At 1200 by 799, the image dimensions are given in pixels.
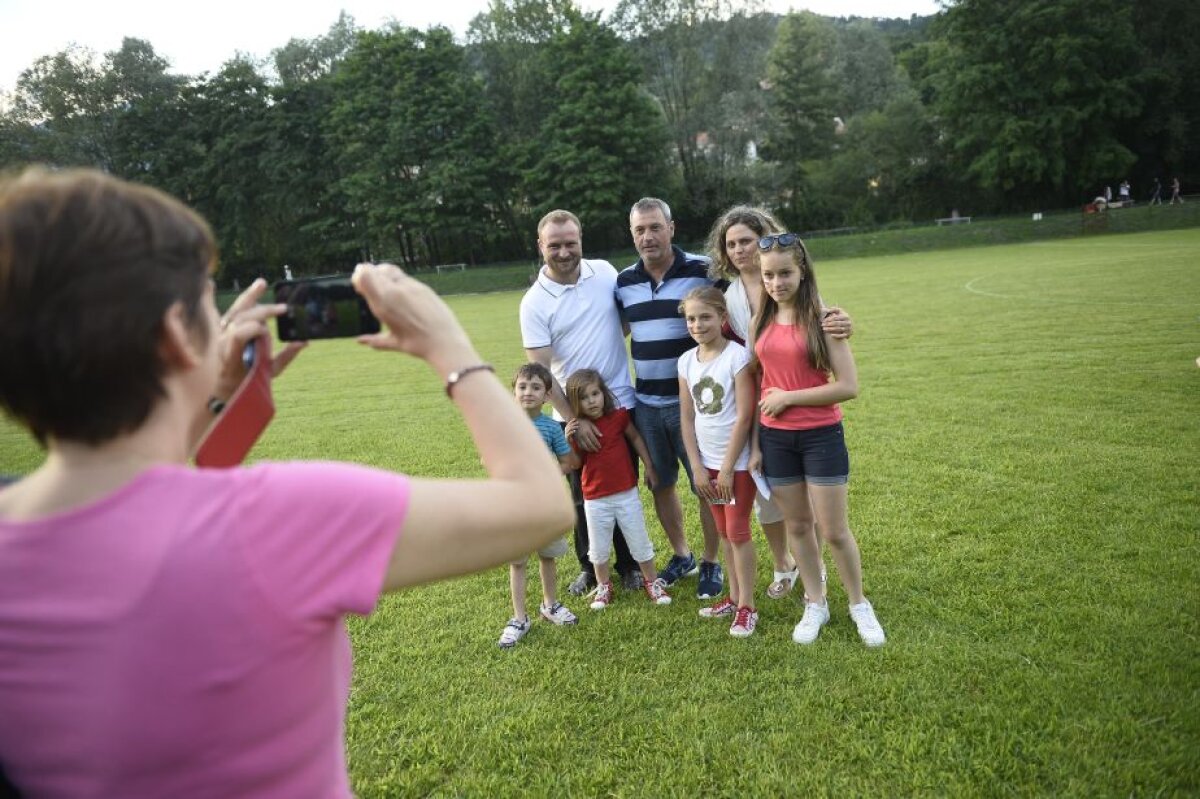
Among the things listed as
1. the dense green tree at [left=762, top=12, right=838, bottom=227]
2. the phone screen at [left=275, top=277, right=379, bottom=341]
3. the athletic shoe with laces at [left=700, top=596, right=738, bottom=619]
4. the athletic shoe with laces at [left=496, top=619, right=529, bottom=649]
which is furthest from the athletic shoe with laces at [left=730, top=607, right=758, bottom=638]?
the dense green tree at [left=762, top=12, right=838, bottom=227]

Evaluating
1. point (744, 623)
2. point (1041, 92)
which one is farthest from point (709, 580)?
point (1041, 92)

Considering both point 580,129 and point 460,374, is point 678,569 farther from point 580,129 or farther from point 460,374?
point 580,129

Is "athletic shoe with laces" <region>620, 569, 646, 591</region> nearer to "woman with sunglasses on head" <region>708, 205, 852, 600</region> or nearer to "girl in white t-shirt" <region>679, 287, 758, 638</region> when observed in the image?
"girl in white t-shirt" <region>679, 287, 758, 638</region>

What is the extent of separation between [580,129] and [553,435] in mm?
41976

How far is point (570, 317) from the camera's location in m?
4.90

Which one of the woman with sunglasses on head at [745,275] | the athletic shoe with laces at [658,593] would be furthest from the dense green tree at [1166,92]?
the athletic shoe with laces at [658,593]

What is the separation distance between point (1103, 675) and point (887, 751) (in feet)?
3.92

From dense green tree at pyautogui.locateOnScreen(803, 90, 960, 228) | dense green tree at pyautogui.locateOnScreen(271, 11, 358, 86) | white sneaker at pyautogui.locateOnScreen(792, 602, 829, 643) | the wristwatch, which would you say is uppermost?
dense green tree at pyautogui.locateOnScreen(271, 11, 358, 86)

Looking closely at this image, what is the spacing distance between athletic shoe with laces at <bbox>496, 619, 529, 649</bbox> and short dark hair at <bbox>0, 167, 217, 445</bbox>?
361 cm

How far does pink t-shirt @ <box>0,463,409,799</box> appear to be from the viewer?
866mm

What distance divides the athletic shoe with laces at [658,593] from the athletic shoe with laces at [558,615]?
1.73 feet

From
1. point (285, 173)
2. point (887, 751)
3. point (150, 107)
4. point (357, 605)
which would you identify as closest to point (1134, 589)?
point (887, 751)

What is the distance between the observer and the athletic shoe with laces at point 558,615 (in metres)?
4.56

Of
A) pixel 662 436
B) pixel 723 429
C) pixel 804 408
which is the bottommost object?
pixel 662 436
